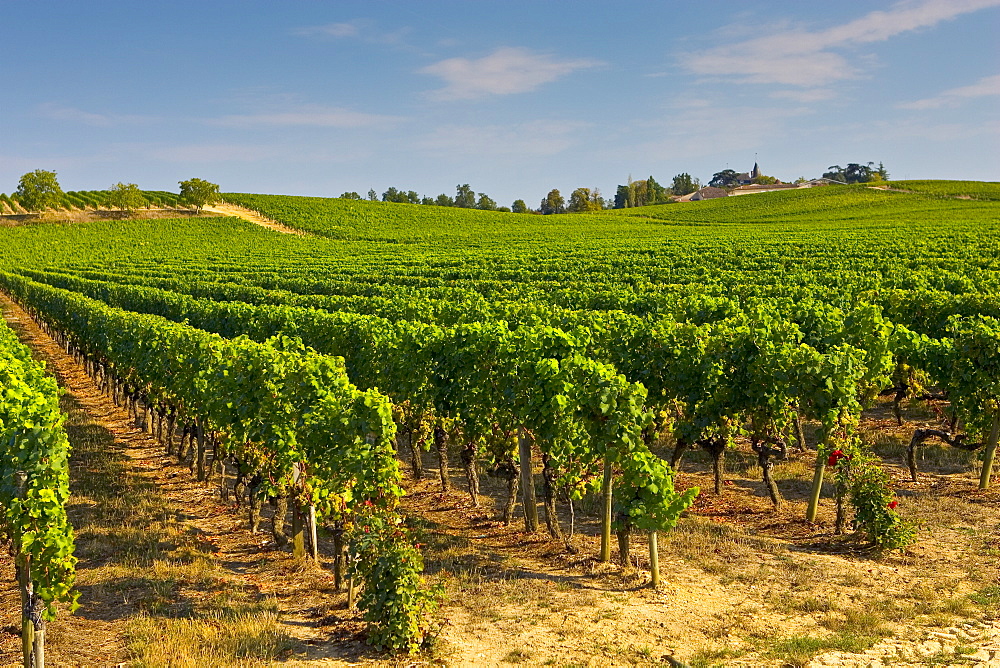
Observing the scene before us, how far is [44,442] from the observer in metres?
7.71

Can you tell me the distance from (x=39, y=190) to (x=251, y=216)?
29.4 metres

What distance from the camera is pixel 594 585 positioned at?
384 inches

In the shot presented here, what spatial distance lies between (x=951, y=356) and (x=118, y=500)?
50.9 feet

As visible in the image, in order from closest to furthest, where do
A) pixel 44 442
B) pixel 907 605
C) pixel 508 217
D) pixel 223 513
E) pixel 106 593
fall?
pixel 44 442, pixel 907 605, pixel 106 593, pixel 223 513, pixel 508 217

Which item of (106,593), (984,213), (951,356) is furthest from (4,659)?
(984,213)

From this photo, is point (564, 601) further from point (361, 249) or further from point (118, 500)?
point (361, 249)

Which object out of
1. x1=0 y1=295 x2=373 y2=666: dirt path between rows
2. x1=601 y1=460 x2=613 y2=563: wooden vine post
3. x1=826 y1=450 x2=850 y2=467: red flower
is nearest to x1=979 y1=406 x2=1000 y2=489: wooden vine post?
x1=826 y1=450 x2=850 y2=467: red flower

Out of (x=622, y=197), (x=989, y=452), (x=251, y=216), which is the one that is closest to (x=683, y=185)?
(x=622, y=197)

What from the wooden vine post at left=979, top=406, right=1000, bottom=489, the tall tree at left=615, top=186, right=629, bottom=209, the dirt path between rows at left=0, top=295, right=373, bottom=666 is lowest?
the dirt path between rows at left=0, top=295, right=373, bottom=666

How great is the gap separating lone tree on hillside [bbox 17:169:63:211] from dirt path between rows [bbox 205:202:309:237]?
69.7 ft

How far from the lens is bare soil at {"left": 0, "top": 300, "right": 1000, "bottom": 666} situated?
8023 mm

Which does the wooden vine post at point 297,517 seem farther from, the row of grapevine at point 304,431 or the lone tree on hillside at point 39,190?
the lone tree on hillside at point 39,190

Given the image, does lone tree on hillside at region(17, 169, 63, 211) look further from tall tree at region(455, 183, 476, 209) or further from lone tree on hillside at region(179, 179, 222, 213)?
tall tree at region(455, 183, 476, 209)

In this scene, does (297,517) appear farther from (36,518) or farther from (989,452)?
(989,452)
